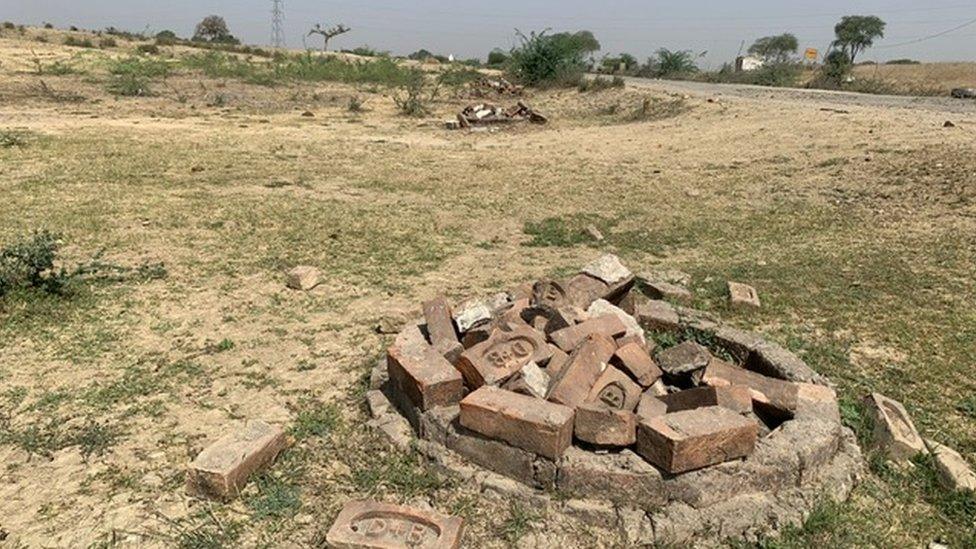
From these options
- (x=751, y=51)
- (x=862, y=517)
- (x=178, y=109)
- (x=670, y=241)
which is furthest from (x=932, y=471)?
(x=751, y=51)

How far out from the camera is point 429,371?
9.98ft

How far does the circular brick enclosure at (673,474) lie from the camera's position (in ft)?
8.25

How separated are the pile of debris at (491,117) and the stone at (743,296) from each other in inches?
422

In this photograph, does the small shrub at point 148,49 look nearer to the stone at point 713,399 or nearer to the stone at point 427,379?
the stone at point 427,379

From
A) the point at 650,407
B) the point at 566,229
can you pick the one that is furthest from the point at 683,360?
the point at 566,229

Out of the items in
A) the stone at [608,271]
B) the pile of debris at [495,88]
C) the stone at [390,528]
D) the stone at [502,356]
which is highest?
the pile of debris at [495,88]

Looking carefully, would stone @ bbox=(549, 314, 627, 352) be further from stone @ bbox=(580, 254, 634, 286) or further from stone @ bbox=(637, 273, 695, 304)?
stone @ bbox=(637, 273, 695, 304)

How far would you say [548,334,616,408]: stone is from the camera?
287 cm

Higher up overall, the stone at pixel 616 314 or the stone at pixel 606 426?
the stone at pixel 616 314

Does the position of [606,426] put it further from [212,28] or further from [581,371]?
[212,28]

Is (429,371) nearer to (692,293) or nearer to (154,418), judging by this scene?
(154,418)

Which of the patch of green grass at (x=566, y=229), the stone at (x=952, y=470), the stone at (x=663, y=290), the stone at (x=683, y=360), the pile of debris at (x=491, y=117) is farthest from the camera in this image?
the pile of debris at (x=491, y=117)

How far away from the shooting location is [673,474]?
2.56 m

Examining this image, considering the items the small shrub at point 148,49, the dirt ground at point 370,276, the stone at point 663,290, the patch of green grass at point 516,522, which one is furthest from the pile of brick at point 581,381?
the small shrub at point 148,49
